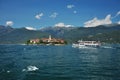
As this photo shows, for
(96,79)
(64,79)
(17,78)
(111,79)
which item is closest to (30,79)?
(17,78)

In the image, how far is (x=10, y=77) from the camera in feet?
193

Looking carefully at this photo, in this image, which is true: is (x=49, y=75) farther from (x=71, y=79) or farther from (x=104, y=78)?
(x=104, y=78)

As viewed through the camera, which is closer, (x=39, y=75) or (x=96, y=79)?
(x=96, y=79)

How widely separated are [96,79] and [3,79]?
75.8 feet

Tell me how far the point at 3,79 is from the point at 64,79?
1510cm

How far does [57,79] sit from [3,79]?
43.8 ft

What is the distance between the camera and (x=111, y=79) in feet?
184

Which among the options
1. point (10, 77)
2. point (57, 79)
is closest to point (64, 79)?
point (57, 79)

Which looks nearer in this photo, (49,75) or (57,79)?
(57,79)

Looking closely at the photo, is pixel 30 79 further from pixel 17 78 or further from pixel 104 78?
pixel 104 78

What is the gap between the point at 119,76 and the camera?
59469 mm

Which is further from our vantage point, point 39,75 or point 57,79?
point 39,75

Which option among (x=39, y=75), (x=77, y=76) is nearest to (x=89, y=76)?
(x=77, y=76)

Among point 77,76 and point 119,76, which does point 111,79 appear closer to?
point 119,76
